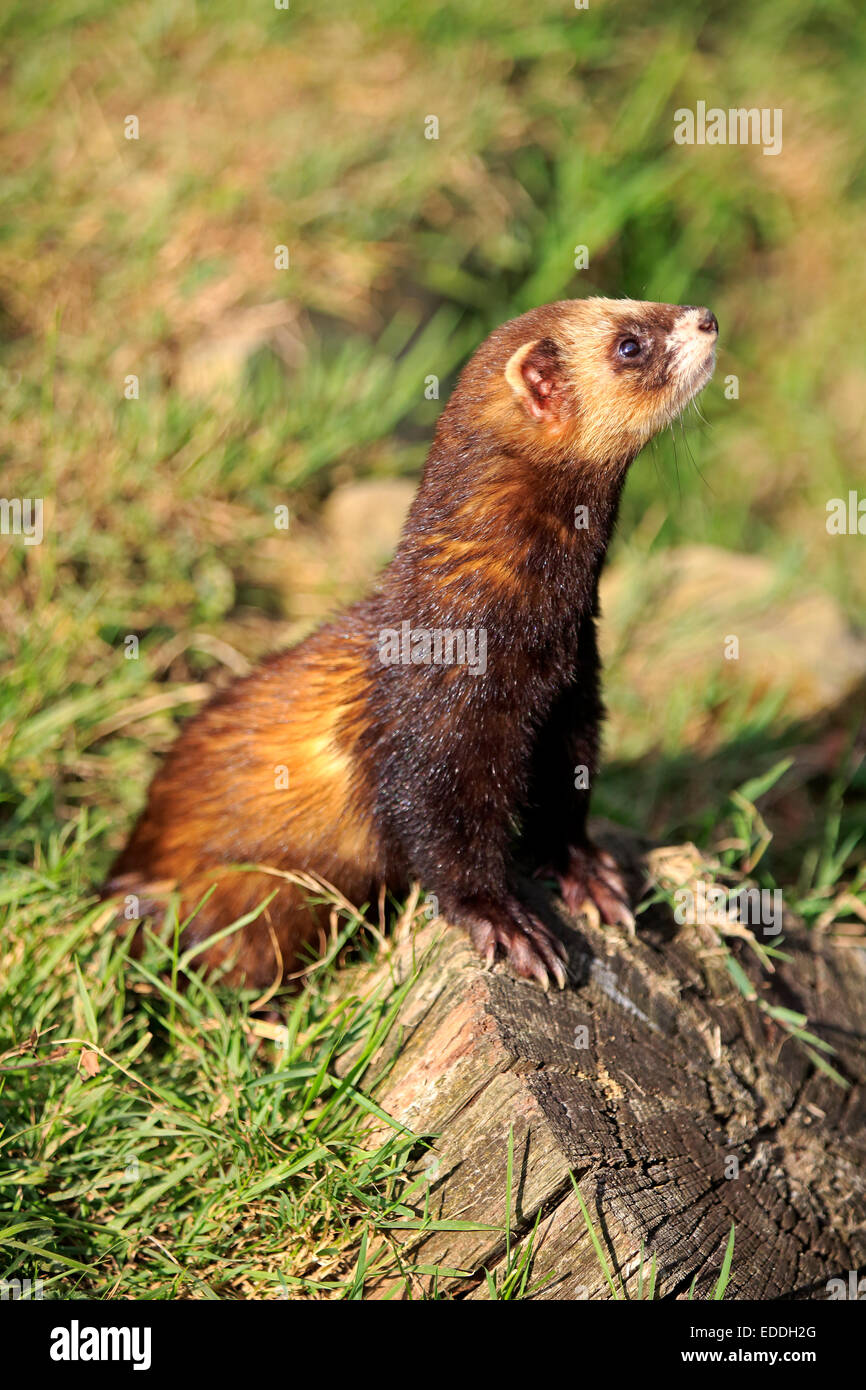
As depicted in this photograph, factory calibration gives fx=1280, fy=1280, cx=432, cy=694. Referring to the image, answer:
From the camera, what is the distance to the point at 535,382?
3289mm

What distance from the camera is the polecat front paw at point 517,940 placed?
3.19 meters

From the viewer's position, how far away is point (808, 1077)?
3.62 metres

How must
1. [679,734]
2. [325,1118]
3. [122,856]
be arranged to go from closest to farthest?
1. [325,1118]
2. [122,856]
3. [679,734]

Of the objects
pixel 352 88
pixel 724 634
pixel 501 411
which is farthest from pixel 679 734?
pixel 352 88

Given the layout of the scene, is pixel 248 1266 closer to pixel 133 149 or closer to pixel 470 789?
pixel 470 789

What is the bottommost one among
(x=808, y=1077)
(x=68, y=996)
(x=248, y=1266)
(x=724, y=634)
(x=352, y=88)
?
(x=248, y=1266)

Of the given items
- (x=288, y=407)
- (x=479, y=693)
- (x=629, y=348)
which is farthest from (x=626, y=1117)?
(x=288, y=407)

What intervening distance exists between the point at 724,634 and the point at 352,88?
144 inches

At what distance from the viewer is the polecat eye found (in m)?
3.42

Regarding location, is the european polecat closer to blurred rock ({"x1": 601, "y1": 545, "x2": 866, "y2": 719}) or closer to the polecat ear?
the polecat ear

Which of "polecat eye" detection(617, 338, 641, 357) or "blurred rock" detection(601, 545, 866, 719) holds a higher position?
"polecat eye" detection(617, 338, 641, 357)

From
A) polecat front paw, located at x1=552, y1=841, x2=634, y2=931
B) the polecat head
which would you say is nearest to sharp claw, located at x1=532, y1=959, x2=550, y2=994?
polecat front paw, located at x1=552, y1=841, x2=634, y2=931

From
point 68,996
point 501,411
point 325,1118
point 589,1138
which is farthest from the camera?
point 68,996

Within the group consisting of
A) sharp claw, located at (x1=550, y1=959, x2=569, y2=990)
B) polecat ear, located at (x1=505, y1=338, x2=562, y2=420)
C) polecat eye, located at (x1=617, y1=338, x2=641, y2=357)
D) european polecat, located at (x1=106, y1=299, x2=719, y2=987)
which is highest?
polecat eye, located at (x1=617, y1=338, x2=641, y2=357)
